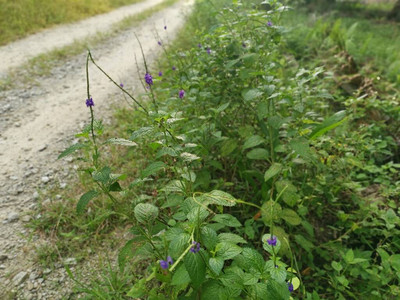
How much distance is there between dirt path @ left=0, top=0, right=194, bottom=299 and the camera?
203cm

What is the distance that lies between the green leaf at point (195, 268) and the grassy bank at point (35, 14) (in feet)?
24.9

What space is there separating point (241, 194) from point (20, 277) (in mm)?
1838

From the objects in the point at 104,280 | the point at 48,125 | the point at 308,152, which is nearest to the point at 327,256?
the point at 308,152

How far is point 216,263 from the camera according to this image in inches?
44.6

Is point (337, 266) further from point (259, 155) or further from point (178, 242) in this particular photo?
point (178, 242)

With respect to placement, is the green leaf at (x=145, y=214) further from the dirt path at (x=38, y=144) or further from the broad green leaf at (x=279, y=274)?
the dirt path at (x=38, y=144)

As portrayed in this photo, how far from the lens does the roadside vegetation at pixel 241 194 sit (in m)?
1.36

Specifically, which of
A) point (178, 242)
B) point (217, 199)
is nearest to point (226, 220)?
point (217, 199)

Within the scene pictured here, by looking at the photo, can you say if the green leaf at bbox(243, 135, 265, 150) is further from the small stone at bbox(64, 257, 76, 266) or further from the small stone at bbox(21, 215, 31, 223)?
the small stone at bbox(21, 215, 31, 223)

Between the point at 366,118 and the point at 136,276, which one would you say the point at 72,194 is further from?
Result: the point at 366,118

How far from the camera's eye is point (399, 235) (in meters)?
2.15

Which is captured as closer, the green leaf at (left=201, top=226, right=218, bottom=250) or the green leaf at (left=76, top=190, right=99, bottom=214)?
the green leaf at (left=201, top=226, right=218, bottom=250)

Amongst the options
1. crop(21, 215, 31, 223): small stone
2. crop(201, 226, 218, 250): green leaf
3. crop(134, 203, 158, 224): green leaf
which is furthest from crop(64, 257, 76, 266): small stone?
crop(201, 226, 218, 250): green leaf

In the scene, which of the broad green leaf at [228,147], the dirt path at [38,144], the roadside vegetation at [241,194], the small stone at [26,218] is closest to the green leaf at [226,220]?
the roadside vegetation at [241,194]
